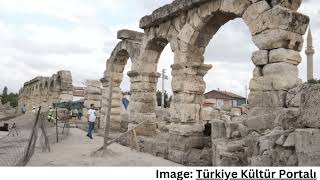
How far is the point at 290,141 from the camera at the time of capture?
4410mm

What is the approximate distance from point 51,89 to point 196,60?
19782 millimetres

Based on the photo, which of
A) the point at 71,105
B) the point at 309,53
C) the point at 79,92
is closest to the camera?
the point at 71,105

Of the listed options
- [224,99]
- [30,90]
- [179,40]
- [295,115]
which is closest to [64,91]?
[30,90]

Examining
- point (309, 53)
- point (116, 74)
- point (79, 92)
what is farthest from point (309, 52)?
point (79, 92)

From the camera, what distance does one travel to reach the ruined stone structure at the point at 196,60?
7012 mm

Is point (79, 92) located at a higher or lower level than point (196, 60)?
higher

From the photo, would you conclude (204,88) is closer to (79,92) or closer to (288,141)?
(288,141)

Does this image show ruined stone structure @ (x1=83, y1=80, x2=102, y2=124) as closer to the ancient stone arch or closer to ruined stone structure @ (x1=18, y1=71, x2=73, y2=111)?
the ancient stone arch

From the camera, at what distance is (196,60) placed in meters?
9.88

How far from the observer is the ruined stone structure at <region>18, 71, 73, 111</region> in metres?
24.7

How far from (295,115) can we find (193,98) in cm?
455

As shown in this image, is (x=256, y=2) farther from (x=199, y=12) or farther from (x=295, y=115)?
(x=295, y=115)

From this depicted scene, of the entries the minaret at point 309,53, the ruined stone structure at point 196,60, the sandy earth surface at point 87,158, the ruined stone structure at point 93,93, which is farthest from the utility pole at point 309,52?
the sandy earth surface at point 87,158

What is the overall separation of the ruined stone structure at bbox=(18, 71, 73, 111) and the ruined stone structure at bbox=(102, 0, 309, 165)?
977cm
